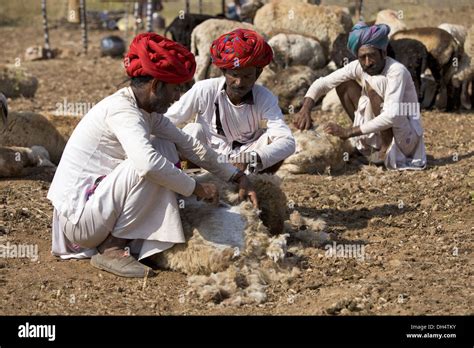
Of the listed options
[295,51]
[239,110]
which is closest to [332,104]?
[295,51]

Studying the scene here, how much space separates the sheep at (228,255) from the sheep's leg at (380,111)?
9.41 ft

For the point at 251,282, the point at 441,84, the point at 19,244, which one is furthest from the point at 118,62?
the point at 251,282

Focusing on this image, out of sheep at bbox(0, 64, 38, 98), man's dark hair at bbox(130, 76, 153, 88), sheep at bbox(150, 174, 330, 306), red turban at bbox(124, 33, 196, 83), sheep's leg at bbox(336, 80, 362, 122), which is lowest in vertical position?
sheep at bbox(0, 64, 38, 98)

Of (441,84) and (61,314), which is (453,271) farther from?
(441,84)

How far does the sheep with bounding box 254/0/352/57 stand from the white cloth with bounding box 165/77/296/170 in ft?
19.6

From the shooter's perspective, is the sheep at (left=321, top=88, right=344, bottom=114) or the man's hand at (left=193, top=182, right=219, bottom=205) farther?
the sheep at (left=321, top=88, right=344, bottom=114)

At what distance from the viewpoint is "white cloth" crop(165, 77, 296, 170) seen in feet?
19.7

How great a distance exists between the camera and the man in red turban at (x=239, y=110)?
5.73 meters

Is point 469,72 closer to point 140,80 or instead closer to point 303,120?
point 303,120

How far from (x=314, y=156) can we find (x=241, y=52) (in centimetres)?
221

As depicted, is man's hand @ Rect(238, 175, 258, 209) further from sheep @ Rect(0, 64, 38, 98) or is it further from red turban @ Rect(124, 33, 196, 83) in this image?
sheep @ Rect(0, 64, 38, 98)

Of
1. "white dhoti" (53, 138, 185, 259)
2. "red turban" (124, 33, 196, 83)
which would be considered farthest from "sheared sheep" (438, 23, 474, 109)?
"white dhoti" (53, 138, 185, 259)

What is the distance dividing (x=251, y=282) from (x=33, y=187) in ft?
9.65

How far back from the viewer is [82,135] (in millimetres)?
5004
